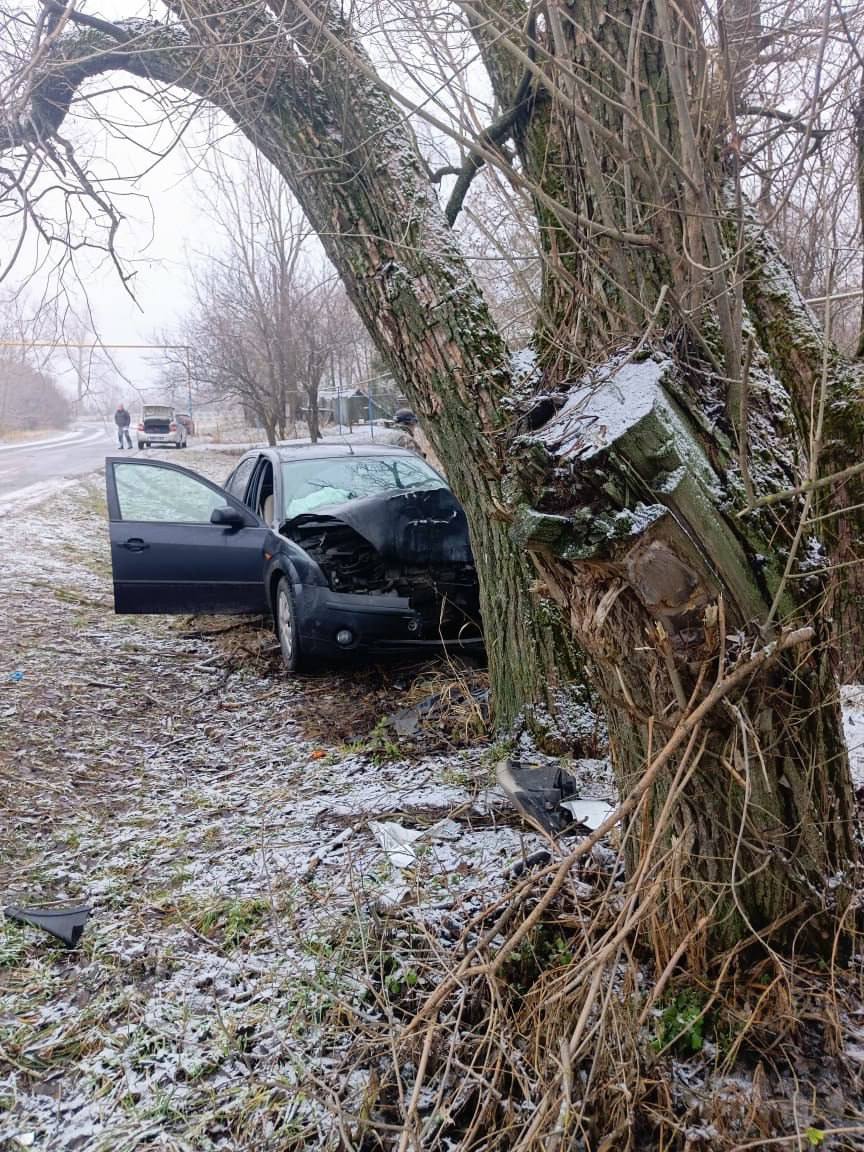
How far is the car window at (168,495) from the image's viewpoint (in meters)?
6.84

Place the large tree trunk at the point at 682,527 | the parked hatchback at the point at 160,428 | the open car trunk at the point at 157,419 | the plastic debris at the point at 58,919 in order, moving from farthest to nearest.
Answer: the open car trunk at the point at 157,419
the parked hatchback at the point at 160,428
the plastic debris at the point at 58,919
the large tree trunk at the point at 682,527

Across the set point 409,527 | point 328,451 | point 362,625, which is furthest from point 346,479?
point 362,625

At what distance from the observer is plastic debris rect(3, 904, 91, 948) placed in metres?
3.12

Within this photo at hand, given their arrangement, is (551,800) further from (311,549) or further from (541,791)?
(311,549)

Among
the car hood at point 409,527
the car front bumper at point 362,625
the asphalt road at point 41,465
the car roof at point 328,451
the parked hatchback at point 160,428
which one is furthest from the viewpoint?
the parked hatchback at point 160,428

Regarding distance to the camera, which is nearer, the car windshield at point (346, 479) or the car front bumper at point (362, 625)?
the car front bumper at point (362, 625)

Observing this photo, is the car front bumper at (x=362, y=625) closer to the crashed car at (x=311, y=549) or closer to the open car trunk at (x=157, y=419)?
the crashed car at (x=311, y=549)

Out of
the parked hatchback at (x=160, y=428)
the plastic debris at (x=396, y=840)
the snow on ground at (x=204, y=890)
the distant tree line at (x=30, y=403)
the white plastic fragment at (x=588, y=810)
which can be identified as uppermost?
the distant tree line at (x=30, y=403)

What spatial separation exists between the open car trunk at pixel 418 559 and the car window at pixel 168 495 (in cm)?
137

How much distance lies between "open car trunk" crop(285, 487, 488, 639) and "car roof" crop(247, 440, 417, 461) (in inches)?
50.6

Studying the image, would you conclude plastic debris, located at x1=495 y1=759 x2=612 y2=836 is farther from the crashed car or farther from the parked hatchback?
the parked hatchback

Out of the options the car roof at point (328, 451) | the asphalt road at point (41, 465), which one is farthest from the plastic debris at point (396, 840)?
the asphalt road at point (41, 465)

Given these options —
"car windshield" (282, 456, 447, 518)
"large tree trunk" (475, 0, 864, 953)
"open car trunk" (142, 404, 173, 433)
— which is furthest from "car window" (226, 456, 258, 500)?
"open car trunk" (142, 404, 173, 433)

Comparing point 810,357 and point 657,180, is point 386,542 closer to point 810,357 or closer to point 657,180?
point 810,357
